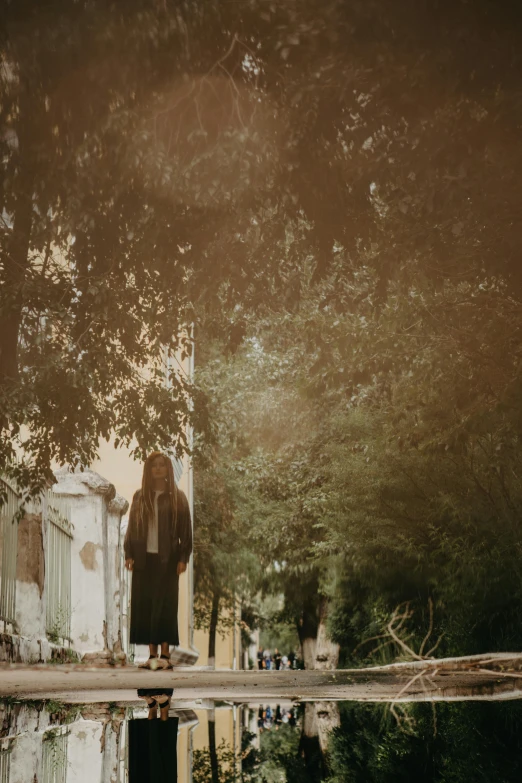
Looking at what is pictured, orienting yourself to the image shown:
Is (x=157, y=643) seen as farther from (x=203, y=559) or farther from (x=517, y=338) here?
(x=203, y=559)

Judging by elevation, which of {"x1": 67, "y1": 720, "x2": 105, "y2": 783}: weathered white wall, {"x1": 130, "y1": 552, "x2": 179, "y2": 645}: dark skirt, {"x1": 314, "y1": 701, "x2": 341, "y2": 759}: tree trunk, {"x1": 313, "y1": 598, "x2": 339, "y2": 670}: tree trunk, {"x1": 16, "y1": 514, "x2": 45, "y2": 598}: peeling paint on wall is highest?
{"x1": 16, "y1": 514, "x2": 45, "y2": 598}: peeling paint on wall

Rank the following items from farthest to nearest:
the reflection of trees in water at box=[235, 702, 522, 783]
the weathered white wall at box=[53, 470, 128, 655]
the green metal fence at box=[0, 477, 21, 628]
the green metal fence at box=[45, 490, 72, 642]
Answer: the weathered white wall at box=[53, 470, 128, 655]
the green metal fence at box=[45, 490, 72, 642]
the green metal fence at box=[0, 477, 21, 628]
the reflection of trees in water at box=[235, 702, 522, 783]

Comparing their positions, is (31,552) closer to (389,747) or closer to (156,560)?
(156,560)

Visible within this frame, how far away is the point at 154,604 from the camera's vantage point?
552 centimetres

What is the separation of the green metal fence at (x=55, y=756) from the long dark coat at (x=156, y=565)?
3458 mm

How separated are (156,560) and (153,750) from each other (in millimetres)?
4014

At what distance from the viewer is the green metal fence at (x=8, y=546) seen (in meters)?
5.61

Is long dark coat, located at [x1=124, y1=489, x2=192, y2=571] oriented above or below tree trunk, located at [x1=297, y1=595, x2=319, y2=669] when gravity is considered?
above

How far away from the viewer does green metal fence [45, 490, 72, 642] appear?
22.5 feet

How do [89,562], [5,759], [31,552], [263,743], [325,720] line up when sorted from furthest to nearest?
[89,562]
[31,552]
[325,720]
[263,743]
[5,759]

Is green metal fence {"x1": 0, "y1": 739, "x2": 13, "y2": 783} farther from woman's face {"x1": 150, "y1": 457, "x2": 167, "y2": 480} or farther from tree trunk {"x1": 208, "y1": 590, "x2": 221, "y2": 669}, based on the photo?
tree trunk {"x1": 208, "y1": 590, "x2": 221, "y2": 669}

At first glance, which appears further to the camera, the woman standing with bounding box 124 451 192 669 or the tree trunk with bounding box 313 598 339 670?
the tree trunk with bounding box 313 598 339 670

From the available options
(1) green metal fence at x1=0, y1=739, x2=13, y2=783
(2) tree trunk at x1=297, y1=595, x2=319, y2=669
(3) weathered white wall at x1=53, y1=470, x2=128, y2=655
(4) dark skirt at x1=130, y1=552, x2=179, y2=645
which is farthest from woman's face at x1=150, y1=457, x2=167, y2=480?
(2) tree trunk at x1=297, y1=595, x2=319, y2=669

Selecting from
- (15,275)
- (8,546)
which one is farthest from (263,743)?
(15,275)
